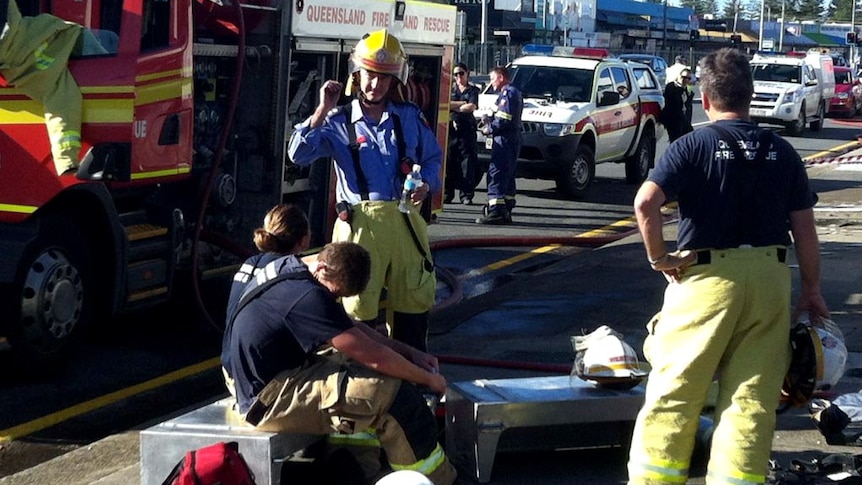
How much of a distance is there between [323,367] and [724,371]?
147 centimetres

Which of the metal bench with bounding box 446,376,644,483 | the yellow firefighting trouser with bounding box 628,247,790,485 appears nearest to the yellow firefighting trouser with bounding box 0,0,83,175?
the metal bench with bounding box 446,376,644,483

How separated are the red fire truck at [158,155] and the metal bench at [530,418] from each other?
8.77ft

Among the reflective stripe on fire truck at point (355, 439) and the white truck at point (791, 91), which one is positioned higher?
the white truck at point (791, 91)

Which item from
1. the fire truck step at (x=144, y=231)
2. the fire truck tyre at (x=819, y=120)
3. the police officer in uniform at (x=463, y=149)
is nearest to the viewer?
the fire truck step at (x=144, y=231)

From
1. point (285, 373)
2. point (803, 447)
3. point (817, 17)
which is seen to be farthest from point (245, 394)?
point (817, 17)

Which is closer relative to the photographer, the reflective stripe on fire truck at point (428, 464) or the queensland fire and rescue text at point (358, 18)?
the reflective stripe on fire truck at point (428, 464)

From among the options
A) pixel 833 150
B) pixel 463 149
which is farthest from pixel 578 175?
pixel 833 150

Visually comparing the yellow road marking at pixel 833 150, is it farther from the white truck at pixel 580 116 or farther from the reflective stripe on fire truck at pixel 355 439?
the reflective stripe on fire truck at pixel 355 439

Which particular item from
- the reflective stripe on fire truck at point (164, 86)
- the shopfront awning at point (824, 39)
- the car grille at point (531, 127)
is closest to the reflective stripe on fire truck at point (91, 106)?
the reflective stripe on fire truck at point (164, 86)

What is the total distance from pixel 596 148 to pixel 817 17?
17146 cm

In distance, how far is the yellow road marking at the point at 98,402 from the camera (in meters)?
6.43

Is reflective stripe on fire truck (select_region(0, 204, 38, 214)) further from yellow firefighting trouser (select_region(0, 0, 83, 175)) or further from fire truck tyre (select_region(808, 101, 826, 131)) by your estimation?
fire truck tyre (select_region(808, 101, 826, 131))

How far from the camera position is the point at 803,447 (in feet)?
19.0

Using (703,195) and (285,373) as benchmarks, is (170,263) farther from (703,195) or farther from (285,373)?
(703,195)
